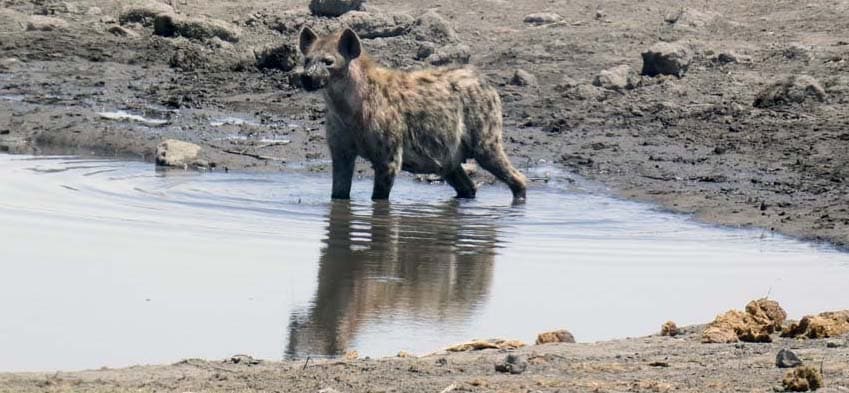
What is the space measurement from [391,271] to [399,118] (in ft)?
10.3

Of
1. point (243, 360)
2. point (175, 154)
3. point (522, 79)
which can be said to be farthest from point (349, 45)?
point (243, 360)

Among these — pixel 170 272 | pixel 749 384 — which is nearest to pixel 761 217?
pixel 170 272

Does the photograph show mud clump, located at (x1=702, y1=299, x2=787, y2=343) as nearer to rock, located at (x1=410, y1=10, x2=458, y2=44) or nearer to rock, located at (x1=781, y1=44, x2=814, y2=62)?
rock, located at (x1=781, y1=44, x2=814, y2=62)

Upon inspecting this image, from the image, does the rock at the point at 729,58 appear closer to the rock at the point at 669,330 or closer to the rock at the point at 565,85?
the rock at the point at 565,85

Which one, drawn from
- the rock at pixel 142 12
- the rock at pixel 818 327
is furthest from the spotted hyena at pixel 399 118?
the rock at pixel 142 12

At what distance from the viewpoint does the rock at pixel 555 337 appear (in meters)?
6.45

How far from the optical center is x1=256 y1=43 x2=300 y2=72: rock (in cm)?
1573

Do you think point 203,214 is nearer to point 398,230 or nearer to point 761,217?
point 398,230

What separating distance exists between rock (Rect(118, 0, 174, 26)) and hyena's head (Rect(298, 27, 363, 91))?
6.66 metres

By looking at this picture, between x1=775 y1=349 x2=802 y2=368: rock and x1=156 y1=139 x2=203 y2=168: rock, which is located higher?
x1=156 y1=139 x2=203 y2=168: rock

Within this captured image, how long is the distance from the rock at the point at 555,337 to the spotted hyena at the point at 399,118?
470 centimetres

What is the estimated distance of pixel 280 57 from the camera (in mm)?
15750

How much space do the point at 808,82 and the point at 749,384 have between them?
9018 millimetres

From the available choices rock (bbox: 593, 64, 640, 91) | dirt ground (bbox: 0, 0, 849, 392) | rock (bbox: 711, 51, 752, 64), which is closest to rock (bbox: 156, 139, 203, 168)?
dirt ground (bbox: 0, 0, 849, 392)
